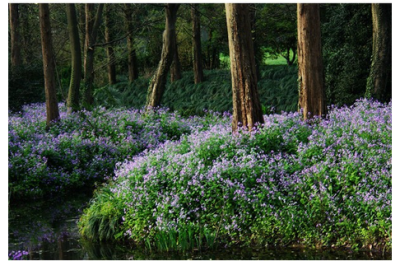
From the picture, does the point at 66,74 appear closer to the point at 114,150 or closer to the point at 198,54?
the point at 198,54

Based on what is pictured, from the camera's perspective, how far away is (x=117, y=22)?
2820 centimetres

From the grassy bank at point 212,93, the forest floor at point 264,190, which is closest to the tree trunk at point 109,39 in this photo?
the grassy bank at point 212,93

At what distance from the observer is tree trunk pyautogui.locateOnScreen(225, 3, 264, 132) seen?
400 inches

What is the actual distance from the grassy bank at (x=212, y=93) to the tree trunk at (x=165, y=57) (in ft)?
10.6

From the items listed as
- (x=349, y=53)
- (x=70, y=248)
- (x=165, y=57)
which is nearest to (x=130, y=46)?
(x=165, y=57)

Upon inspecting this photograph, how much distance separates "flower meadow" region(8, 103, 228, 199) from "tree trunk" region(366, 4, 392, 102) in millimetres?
4892

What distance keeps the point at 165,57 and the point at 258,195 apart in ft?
33.9

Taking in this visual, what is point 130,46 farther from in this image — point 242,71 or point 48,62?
point 242,71

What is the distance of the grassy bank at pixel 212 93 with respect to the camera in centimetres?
2245

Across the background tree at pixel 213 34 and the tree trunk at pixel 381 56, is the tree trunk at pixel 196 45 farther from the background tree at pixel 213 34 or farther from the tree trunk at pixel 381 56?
the tree trunk at pixel 381 56

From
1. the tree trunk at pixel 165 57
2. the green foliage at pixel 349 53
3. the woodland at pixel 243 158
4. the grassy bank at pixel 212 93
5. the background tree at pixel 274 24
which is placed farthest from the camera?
the background tree at pixel 274 24

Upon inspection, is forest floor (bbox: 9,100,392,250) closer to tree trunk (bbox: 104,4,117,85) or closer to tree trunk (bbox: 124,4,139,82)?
tree trunk (bbox: 104,4,117,85)

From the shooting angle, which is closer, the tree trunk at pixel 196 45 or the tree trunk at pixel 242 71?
the tree trunk at pixel 242 71

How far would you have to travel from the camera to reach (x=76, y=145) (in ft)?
45.2
